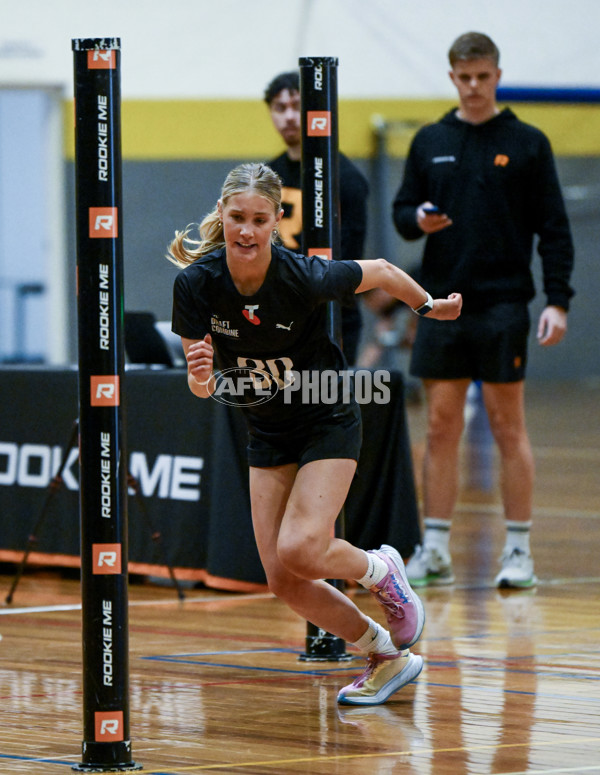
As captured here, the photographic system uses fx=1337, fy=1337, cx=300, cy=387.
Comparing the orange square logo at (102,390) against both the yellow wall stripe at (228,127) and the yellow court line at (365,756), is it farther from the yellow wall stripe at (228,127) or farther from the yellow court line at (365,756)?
the yellow wall stripe at (228,127)

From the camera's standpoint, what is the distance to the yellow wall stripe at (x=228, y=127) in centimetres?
1393

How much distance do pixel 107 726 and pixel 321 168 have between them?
7.16 ft

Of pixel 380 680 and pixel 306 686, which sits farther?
pixel 306 686

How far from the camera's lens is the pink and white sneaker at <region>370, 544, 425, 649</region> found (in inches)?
160

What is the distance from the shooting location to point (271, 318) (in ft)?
12.2

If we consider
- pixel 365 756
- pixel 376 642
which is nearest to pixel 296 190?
pixel 376 642

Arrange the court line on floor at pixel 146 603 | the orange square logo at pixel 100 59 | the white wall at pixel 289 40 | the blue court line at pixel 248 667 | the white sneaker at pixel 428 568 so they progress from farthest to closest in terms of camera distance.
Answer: the white wall at pixel 289 40
the white sneaker at pixel 428 568
the court line on floor at pixel 146 603
the blue court line at pixel 248 667
the orange square logo at pixel 100 59

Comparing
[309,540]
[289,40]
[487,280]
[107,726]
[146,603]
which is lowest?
[146,603]

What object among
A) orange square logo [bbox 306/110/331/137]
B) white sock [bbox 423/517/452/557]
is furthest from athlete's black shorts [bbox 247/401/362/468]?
white sock [bbox 423/517/452/557]

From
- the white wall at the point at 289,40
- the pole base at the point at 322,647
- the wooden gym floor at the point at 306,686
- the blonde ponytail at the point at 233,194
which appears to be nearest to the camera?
the wooden gym floor at the point at 306,686

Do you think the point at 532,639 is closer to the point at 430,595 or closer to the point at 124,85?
the point at 430,595

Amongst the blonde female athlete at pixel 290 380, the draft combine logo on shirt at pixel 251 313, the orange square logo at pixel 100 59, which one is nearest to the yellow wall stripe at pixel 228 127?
the blonde female athlete at pixel 290 380

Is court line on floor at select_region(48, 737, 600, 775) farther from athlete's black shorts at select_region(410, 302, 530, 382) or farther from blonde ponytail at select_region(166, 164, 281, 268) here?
athlete's black shorts at select_region(410, 302, 530, 382)

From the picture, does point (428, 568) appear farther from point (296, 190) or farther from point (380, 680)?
point (380, 680)
